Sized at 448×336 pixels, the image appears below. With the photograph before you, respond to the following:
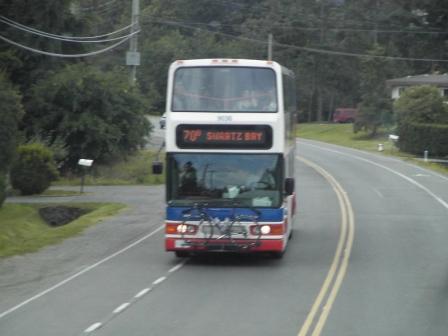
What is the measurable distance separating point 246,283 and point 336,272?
2.11 meters

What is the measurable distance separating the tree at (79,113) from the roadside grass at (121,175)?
71 cm

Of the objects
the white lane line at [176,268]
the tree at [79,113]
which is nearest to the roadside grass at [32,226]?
the white lane line at [176,268]

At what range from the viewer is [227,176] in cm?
1752

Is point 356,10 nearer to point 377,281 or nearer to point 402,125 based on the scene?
point 402,125

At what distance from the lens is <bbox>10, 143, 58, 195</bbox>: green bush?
3512 centimetres

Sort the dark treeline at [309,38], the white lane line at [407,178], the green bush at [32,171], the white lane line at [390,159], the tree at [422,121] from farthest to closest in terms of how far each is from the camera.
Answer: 1. the dark treeline at [309,38]
2. the tree at [422,121]
3. the white lane line at [390,159]
4. the green bush at [32,171]
5. the white lane line at [407,178]

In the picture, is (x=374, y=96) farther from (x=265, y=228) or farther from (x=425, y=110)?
(x=265, y=228)

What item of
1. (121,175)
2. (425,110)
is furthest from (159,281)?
(425,110)

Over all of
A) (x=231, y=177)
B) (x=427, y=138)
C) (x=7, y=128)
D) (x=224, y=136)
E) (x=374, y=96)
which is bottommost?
(x=427, y=138)

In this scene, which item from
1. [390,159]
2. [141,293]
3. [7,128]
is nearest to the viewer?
[141,293]

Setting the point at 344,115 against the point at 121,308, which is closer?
the point at 121,308

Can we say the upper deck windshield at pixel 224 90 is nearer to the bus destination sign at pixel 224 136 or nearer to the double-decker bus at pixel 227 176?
the double-decker bus at pixel 227 176

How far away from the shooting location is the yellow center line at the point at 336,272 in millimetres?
12773

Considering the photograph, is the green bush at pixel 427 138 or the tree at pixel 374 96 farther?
the tree at pixel 374 96
